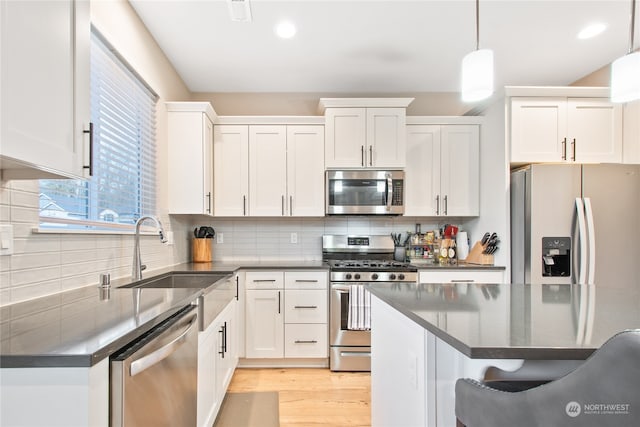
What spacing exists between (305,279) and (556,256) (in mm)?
2015

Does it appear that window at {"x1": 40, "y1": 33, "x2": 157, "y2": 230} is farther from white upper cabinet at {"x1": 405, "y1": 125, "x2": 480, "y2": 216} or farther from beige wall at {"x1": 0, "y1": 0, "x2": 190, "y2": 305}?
white upper cabinet at {"x1": 405, "y1": 125, "x2": 480, "y2": 216}

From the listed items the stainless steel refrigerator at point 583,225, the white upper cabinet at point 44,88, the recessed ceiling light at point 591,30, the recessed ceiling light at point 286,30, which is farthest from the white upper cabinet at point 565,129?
the white upper cabinet at point 44,88

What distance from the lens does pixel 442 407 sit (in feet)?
3.73

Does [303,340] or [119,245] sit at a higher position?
[119,245]

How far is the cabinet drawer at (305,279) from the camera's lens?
10.5ft

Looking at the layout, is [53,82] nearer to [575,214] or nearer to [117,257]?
[117,257]

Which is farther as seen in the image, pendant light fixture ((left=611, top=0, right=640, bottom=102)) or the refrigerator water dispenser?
the refrigerator water dispenser

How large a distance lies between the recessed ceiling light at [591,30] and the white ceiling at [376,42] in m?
0.04

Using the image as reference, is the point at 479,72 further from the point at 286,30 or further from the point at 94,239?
the point at 94,239

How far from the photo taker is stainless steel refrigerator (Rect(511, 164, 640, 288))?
8.92 feet

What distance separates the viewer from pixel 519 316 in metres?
1.10

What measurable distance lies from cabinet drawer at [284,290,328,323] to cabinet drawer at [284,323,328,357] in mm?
87

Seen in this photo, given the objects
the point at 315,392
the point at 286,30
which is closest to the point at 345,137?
the point at 286,30

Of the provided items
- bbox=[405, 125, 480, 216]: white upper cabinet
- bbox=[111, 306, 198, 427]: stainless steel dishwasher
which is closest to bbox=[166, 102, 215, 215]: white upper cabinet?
bbox=[111, 306, 198, 427]: stainless steel dishwasher
